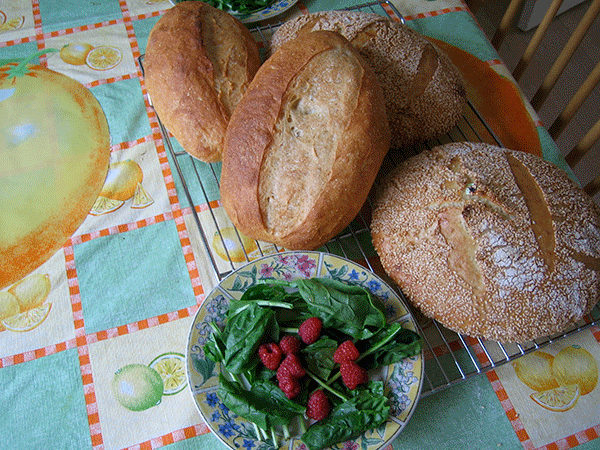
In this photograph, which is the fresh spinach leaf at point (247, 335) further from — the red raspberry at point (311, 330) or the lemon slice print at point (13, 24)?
the lemon slice print at point (13, 24)

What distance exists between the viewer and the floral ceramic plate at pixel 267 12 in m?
1.55

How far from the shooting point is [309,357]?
36.7 inches

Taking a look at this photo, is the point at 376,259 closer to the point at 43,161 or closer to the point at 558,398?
the point at 558,398

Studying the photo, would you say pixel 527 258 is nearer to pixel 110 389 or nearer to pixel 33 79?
pixel 110 389

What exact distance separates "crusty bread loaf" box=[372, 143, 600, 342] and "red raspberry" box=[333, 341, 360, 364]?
0.21m

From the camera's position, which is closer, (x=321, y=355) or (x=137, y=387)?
(x=321, y=355)

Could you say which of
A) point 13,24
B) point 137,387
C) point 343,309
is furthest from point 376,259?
point 13,24

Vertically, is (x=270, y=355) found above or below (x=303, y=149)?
below

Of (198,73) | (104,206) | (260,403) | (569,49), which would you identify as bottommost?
(104,206)

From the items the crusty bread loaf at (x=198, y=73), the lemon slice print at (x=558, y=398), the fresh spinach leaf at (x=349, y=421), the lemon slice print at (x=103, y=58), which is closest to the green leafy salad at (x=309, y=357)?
the fresh spinach leaf at (x=349, y=421)

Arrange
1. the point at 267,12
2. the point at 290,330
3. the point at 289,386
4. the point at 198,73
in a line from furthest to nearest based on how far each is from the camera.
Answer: the point at 267,12
the point at 198,73
the point at 290,330
the point at 289,386

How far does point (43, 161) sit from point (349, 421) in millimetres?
1082

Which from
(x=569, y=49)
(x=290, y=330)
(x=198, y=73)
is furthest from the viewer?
(x=569, y=49)

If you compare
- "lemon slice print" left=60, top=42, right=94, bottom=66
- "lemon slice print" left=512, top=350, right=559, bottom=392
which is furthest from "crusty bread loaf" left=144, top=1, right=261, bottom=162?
"lemon slice print" left=512, top=350, right=559, bottom=392
